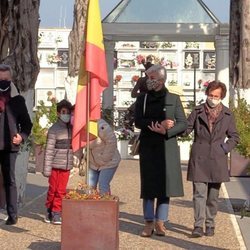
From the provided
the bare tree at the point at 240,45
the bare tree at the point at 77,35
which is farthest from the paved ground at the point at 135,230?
the bare tree at the point at 77,35

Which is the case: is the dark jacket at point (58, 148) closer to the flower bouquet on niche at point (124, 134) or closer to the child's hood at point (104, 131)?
the child's hood at point (104, 131)

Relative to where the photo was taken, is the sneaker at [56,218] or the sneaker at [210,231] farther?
the sneaker at [56,218]

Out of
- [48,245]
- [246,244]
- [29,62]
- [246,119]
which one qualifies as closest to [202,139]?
[246,244]

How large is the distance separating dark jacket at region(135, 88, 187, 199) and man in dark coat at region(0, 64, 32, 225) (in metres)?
1.46

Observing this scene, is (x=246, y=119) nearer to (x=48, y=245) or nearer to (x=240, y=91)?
(x=240, y=91)

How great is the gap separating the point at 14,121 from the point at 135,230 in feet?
6.07

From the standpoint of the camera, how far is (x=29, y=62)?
11.7m

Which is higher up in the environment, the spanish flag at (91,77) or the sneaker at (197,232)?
the spanish flag at (91,77)

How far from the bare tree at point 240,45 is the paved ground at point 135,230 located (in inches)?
148

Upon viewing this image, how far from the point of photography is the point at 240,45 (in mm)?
17047

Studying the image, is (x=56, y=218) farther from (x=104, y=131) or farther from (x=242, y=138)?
(x=242, y=138)

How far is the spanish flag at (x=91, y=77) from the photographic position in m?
8.80

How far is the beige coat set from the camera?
10.6 metres

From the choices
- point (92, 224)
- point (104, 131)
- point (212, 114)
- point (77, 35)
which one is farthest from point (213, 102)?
point (77, 35)
